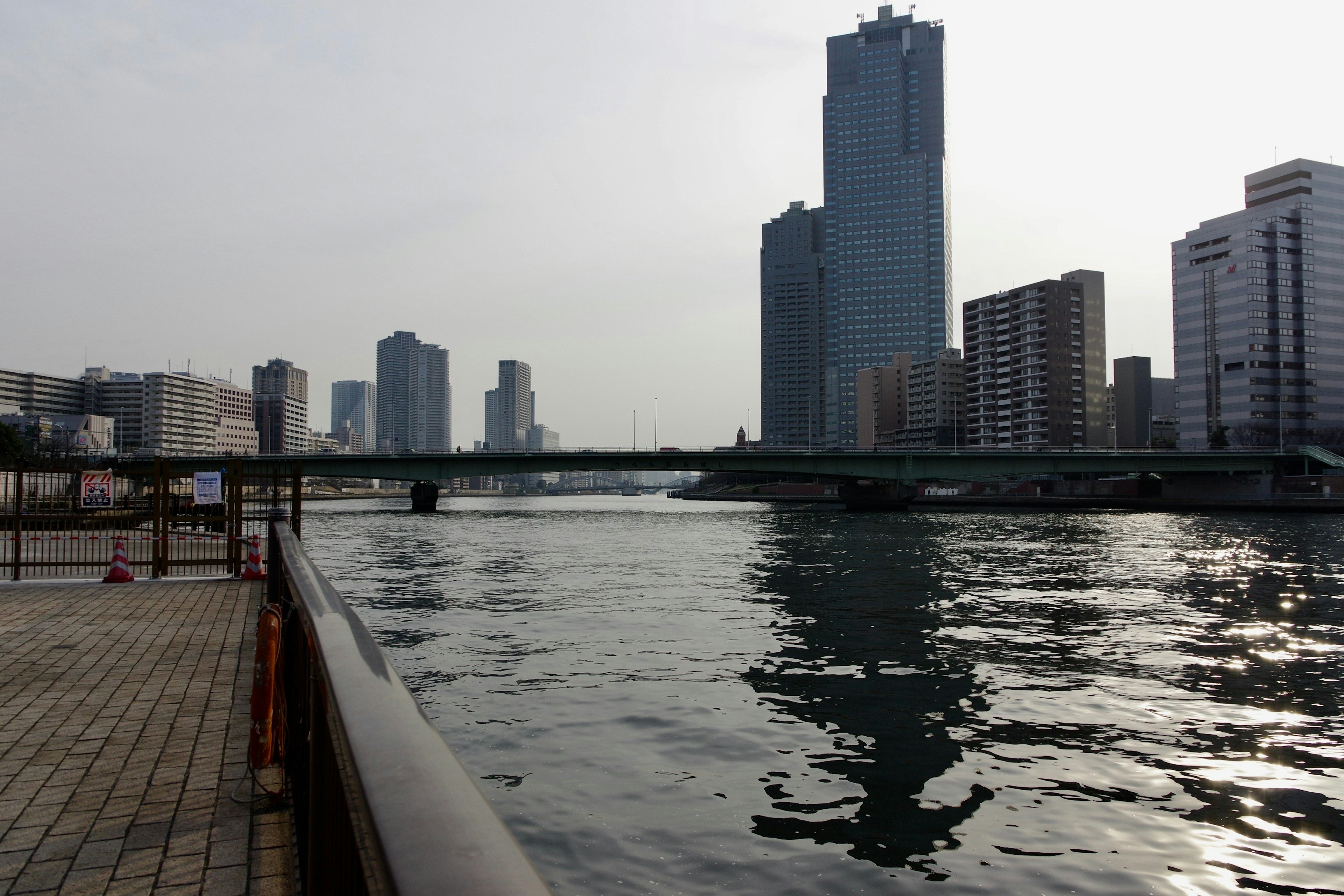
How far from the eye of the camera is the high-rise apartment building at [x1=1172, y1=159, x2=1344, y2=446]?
407 feet

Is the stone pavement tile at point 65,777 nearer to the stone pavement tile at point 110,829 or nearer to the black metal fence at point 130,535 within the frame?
the stone pavement tile at point 110,829

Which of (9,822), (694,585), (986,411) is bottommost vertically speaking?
(694,585)

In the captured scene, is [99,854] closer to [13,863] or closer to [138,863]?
[138,863]

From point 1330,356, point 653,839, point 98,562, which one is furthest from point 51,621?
point 1330,356

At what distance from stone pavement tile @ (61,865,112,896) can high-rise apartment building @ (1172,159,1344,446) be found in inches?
5624

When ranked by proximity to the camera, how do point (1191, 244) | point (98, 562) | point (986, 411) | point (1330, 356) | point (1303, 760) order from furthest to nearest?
1. point (986, 411)
2. point (1191, 244)
3. point (1330, 356)
4. point (98, 562)
5. point (1303, 760)

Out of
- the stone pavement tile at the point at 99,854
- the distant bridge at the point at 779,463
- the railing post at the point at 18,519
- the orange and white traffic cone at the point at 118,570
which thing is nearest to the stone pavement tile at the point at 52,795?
the stone pavement tile at the point at 99,854

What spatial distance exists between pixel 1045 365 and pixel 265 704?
523 feet

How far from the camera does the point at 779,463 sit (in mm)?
73688

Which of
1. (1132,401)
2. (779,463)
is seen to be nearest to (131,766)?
(779,463)

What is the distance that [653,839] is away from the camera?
7.09 meters

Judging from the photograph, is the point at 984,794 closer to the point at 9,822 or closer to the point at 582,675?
the point at 582,675

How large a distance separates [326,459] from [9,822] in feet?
230

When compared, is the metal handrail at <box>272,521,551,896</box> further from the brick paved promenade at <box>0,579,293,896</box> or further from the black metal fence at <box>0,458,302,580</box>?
the black metal fence at <box>0,458,302,580</box>
